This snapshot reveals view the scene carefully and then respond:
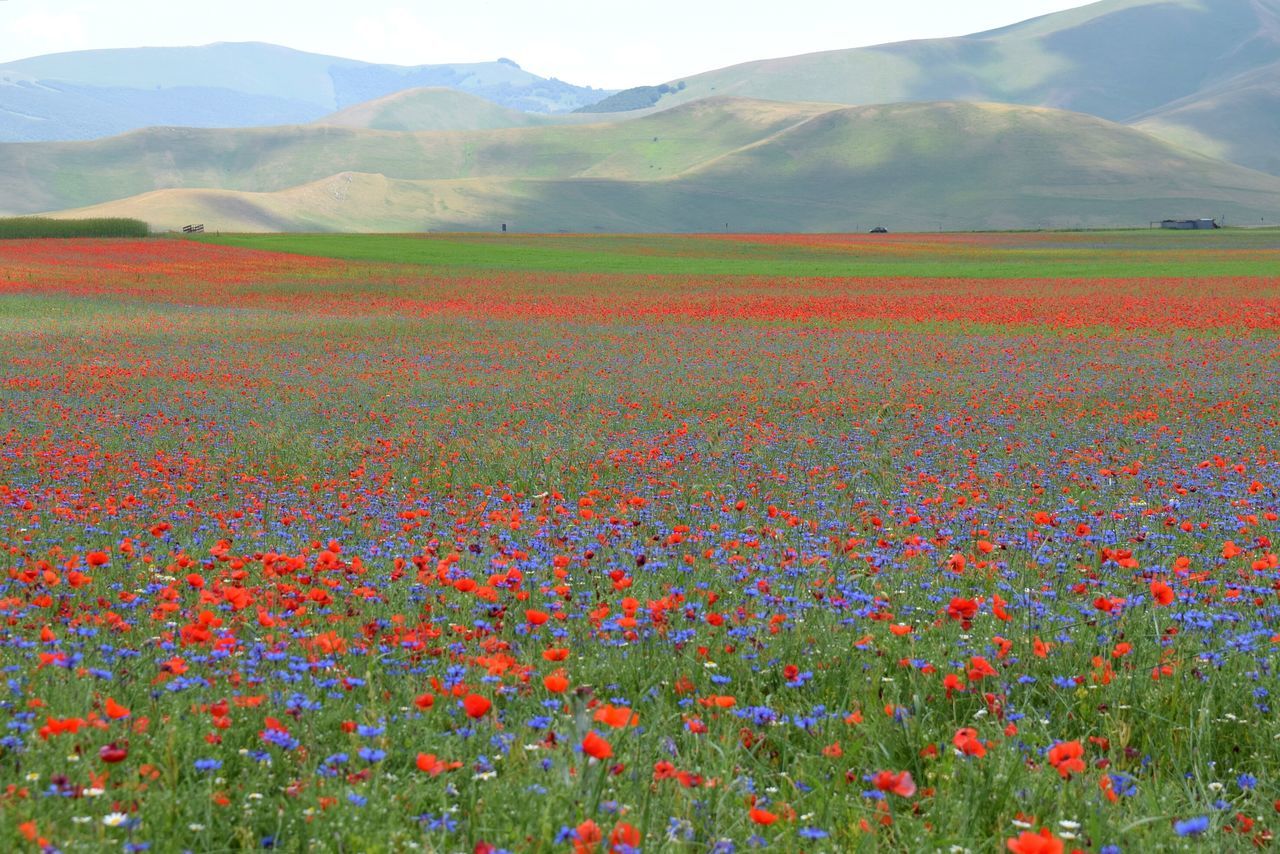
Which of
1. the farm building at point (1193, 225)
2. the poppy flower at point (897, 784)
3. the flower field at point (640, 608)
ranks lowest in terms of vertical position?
the flower field at point (640, 608)

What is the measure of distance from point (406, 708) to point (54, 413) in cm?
1447

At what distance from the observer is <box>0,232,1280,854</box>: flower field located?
11.9 feet

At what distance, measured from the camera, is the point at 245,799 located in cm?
373

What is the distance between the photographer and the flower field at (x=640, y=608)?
3639 millimetres

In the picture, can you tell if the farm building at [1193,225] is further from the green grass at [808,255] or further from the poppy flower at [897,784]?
the poppy flower at [897,784]

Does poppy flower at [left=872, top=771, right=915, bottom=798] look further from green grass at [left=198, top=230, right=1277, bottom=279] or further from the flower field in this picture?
green grass at [left=198, top=230, right=1277, bottom=279]

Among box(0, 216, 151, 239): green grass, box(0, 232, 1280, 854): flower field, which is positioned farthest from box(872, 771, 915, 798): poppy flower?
box(0, 216, 151, 239): green grass

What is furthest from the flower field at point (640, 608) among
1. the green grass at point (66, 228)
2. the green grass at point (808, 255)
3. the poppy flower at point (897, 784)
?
the green grass at point (66, 228)

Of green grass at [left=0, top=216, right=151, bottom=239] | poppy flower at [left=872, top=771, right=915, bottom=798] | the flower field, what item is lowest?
the flower field

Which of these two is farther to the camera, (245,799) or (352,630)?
(352,630)

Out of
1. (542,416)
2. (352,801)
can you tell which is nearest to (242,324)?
(542,416)

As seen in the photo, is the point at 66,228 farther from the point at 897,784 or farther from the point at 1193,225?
the point at 1193,225

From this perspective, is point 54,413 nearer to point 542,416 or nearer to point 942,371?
point 542,416

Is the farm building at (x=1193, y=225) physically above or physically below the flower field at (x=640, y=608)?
above
